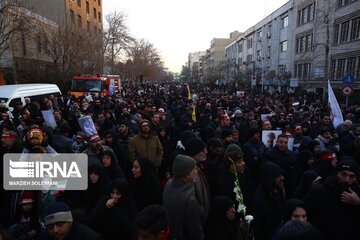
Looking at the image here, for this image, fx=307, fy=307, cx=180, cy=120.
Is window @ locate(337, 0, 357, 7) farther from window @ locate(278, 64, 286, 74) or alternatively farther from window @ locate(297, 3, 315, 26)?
window @ locate(278, 64, 286, 74)

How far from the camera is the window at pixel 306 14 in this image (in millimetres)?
34000

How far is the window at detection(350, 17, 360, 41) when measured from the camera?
973 inches

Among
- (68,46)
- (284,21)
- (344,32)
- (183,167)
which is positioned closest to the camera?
(183,167)

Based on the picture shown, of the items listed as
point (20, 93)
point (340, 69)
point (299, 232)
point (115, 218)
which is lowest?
point (115, 218)

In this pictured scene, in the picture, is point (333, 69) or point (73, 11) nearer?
point (333, 69)

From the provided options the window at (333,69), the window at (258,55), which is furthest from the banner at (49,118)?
the window at (258,55)

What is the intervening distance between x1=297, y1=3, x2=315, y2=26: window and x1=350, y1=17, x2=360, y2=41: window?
8.89 meters

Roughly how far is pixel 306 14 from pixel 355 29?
37.8 feet

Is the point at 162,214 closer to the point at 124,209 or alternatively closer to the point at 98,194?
the point at 124,209

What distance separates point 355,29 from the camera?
2520 cm

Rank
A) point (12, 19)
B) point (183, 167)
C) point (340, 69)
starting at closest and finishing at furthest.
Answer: point (183, 167) < point (12, 19) < point (340, 69)

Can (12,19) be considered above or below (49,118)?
above

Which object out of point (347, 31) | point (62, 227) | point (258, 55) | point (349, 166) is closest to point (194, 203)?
point (62, 227)

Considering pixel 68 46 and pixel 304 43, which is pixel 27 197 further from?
pixel 304 43
